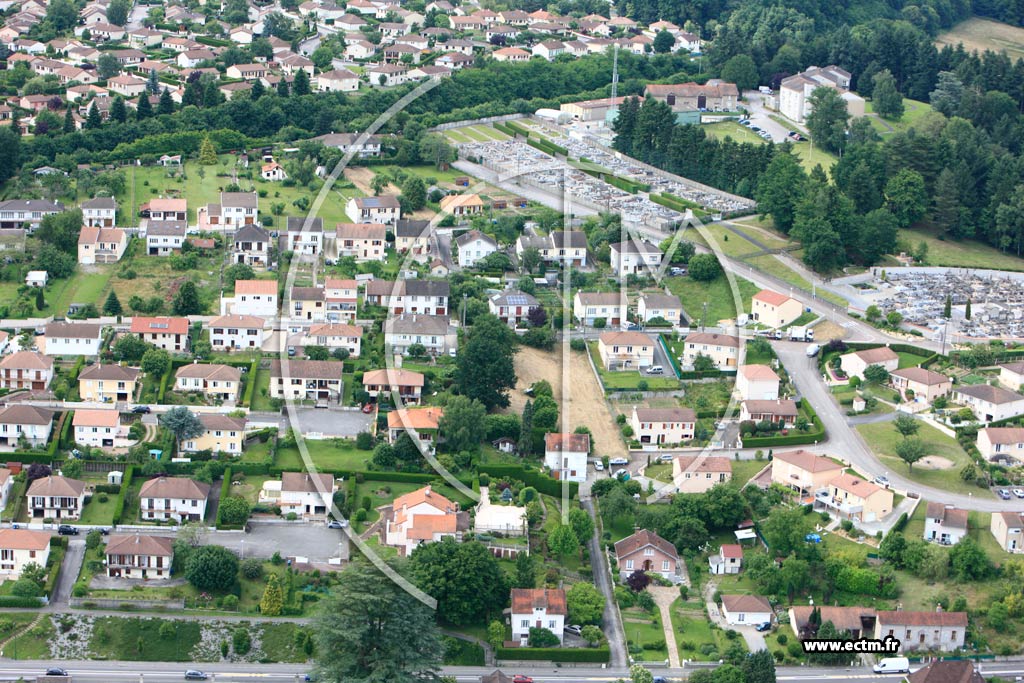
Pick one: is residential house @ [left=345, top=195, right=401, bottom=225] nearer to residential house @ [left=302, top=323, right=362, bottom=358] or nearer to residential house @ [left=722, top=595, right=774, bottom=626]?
residential house @ [left=302, top=323, right=362, bottom=358]

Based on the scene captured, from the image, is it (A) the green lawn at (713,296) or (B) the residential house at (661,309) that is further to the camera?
(A) the green lawn at (713,296)

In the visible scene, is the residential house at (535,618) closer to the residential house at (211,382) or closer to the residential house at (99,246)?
the residential house at (211,382)

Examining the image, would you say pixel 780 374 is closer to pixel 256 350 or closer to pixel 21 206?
pixel 256 350

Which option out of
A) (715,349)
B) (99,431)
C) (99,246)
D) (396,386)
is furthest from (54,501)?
(715,349)

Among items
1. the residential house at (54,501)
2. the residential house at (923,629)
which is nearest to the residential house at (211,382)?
the residential house at (54,501)

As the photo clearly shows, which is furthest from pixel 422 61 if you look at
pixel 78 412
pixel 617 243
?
pixel 78 412

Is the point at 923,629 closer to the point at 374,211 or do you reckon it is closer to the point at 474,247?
the point at 474,247

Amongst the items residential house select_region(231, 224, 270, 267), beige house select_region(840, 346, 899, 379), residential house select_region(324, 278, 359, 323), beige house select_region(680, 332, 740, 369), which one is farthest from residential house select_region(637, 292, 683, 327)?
residential house select_region(231, 224, 270, 267)
